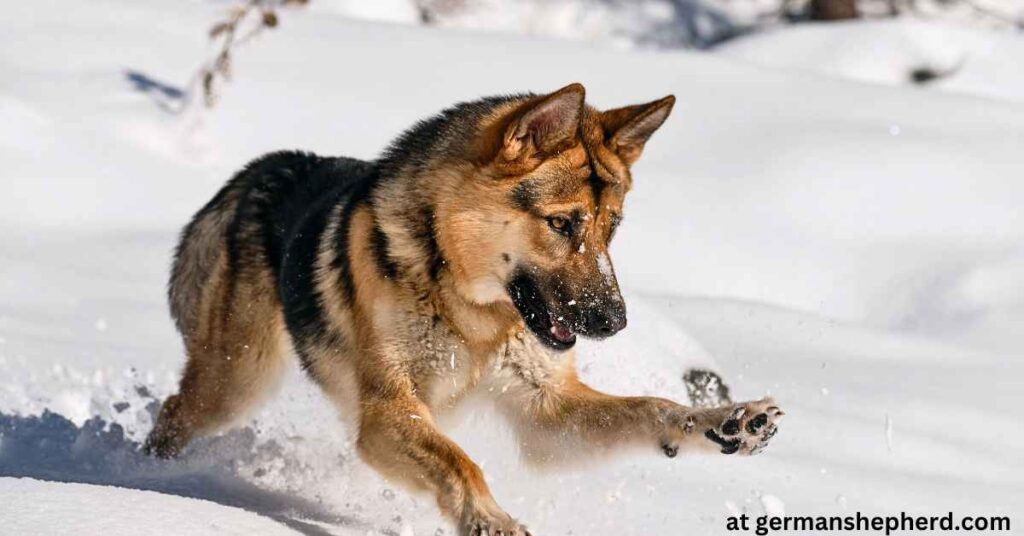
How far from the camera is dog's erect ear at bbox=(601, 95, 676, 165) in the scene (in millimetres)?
4715

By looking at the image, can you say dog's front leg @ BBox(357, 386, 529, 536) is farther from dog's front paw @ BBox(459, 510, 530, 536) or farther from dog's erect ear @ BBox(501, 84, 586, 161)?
dog's erect ear @ BBox(501, 84, 586, 161)

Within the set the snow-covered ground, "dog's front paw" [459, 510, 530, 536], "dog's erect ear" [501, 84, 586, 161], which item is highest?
"dog's erect ear" [501, 84, 586, 161]

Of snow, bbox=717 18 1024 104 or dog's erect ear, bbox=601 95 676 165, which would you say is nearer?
dog's erect ear, bbox=601 95 676 165

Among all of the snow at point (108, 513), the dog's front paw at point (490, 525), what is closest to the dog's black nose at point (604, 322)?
the dog's front paw at point (490, 525)

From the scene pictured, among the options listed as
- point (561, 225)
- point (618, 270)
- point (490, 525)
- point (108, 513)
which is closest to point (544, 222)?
point (561, 225)

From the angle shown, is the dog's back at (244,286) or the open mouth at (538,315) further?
the dog's back at (244,286)

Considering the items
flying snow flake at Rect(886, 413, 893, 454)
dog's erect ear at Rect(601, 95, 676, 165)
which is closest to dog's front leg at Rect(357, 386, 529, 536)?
dog's erect ear at Rect(601, 95, 676, 165)

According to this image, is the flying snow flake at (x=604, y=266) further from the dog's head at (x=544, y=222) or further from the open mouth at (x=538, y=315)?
the open mouth at (x=538, y=315)

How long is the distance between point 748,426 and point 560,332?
0.69 meters

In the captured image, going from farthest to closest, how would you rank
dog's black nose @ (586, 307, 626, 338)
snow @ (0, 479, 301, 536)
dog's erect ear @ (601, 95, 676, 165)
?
1. dog's erect ear @ (601, 95, 676, 165)
2. dog's black nose @ (586, 307, 626, 338)
3. snow @ (0, 479, 301, 536)

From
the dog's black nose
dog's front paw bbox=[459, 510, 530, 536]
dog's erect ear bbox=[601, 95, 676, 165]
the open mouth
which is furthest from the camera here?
dog's erect ear bbox=[601, 95, 676, 165]

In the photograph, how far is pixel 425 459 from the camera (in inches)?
172

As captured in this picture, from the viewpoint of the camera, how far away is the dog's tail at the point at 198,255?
5699mm

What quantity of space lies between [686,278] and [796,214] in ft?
4.11
